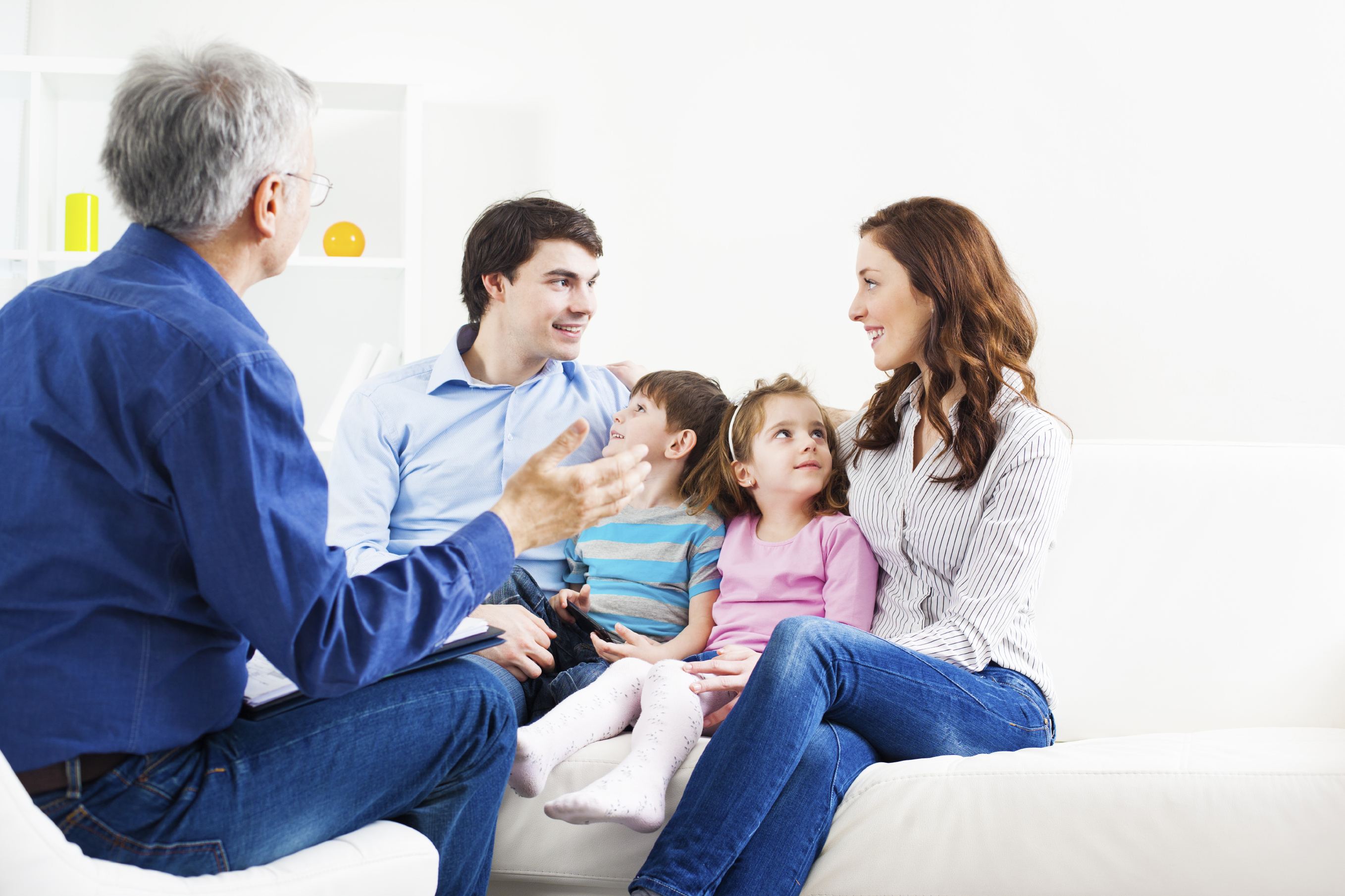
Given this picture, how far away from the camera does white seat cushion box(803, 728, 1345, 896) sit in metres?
1.20

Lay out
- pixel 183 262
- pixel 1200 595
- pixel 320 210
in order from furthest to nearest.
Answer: pixel 320 210, pixel 1200 595, pixel 183 262

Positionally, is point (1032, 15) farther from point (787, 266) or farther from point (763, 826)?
point (763, 826)

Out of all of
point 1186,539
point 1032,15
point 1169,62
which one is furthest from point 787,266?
point 1186,539

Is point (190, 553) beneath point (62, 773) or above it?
above

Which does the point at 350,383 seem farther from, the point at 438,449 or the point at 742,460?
the point at 742,460

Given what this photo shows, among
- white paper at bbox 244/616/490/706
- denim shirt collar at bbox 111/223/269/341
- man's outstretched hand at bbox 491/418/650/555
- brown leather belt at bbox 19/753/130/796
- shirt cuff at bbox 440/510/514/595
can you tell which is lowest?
brown leather belt at bbox 19/753/130/796

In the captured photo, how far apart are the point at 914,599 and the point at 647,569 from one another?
1.66ft

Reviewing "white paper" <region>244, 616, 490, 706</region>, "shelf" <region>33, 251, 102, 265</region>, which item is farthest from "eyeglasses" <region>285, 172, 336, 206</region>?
"shelf" <region>33, 251, 102, 265</region>

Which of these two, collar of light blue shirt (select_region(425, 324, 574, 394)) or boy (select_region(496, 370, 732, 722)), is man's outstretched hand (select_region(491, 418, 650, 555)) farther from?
collar of light blue shirt (select_region(425, 324, 574, 394))

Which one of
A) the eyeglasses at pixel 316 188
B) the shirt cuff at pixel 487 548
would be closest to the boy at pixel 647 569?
the shirt cuff at pixel 487 548

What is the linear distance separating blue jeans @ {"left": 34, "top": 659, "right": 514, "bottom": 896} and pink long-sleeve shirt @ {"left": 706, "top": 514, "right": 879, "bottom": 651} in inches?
25.7

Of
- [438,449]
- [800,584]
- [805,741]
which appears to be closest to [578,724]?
[805,741]

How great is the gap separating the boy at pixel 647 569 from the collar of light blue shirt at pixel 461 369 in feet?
0.70

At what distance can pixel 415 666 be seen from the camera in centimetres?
111
